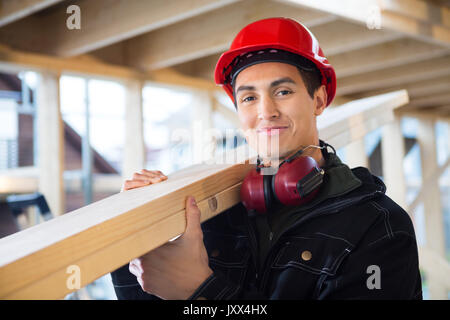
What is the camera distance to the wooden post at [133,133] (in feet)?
10.5

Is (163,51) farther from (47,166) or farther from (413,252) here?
(413,252)

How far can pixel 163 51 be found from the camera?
118 inches

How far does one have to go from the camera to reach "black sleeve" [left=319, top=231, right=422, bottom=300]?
0.98 m

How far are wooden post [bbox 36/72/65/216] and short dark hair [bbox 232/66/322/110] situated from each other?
6.06 ft

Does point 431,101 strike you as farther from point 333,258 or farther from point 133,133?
point 333,258

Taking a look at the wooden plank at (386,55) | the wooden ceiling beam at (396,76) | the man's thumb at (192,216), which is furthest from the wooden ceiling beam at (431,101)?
the man's thumb at (192,216)


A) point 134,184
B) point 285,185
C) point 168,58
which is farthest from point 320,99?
point 168,58

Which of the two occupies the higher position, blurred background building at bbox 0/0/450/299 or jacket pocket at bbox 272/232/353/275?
blurred background building at bbox 0/0/450/299

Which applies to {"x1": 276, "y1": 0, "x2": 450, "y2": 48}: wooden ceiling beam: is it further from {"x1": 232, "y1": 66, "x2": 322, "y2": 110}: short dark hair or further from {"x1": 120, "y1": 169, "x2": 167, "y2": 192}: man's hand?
{"x1": 120, "y1": 169, "x2": 167, "y2": 192}: man's hand

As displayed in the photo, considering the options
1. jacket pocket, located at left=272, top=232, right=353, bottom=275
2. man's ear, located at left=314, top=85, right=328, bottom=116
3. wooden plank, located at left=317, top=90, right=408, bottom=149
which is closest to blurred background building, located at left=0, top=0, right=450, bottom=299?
wooden plank, located at left=317, top=90, right=408, bottom=149
